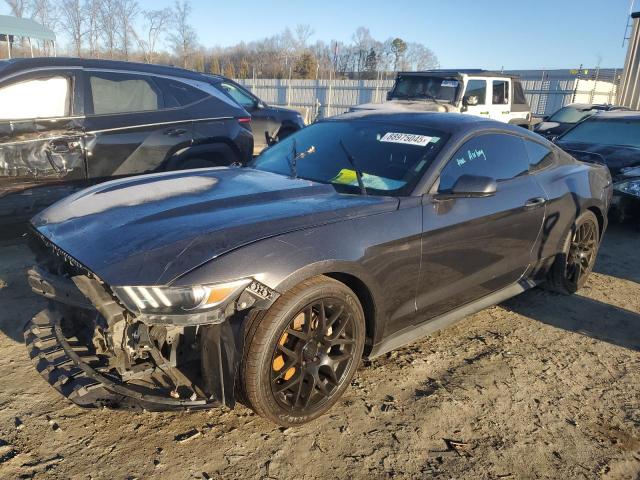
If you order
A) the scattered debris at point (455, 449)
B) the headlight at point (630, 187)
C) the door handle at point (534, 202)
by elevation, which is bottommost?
the scattered debris at point (455, 449)

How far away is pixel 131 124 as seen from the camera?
17.0ft

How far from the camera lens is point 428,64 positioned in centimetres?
5319

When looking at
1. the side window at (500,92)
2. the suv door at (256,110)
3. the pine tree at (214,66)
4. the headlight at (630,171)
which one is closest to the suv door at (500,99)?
the side window at (500,92)

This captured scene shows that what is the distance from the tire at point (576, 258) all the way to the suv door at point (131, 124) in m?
3.75

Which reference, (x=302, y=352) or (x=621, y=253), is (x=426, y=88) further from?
(x=302, y=352)

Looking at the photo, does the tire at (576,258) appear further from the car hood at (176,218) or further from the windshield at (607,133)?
the windshield at (607,133)

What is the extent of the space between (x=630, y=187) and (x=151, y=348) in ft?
20.5

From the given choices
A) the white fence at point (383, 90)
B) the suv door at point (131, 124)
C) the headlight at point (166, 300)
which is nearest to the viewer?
the headlight at point (166, 300)

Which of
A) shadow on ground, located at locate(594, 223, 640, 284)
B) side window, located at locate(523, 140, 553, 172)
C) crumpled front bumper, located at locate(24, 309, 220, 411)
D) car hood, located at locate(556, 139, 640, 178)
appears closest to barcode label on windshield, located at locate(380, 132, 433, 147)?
side window, located at locate(523, 140, 553, 172)

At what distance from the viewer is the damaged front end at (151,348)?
224 centimetres

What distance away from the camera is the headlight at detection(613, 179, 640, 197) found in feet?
21.1

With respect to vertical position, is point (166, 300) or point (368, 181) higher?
point (368, 181)

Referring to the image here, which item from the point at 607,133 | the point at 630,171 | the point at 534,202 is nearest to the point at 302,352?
the point at 534,202

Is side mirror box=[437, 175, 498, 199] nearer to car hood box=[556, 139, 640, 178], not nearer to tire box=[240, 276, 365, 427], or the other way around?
tire box=[240, 276, 365, 427]
